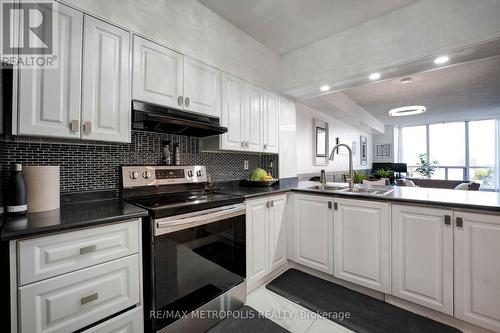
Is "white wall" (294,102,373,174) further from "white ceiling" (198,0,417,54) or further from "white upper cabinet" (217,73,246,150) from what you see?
"white ceiling" (198,0,417,54)

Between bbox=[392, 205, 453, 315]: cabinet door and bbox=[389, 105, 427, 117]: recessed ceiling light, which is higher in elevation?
bbox=[389, 105, 427, 117]: recessed ceiling light

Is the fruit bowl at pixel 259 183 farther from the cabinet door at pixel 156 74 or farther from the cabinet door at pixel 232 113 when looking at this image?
the cabinet door at pixel 156 74

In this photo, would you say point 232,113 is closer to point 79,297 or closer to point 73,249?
point 73,249

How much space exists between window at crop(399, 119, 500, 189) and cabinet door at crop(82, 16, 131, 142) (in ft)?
29.1

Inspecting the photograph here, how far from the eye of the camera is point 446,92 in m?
4.23

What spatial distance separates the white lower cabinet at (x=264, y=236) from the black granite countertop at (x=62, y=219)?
0.97 meters

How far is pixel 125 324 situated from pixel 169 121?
1.23 metres

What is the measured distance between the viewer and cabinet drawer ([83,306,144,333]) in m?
1.07

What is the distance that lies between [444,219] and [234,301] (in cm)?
165

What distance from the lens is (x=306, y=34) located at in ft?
7.75

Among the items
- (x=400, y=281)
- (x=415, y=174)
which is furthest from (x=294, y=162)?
(x=415, y=174)

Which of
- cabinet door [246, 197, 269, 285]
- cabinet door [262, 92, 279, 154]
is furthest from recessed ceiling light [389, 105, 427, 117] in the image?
cabinet door [246, 197, 269, 285]

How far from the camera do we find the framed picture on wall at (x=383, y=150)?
7.82 meters

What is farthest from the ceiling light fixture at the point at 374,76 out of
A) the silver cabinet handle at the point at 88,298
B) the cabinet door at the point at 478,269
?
the silver cabinet handle at the point at 88,298
